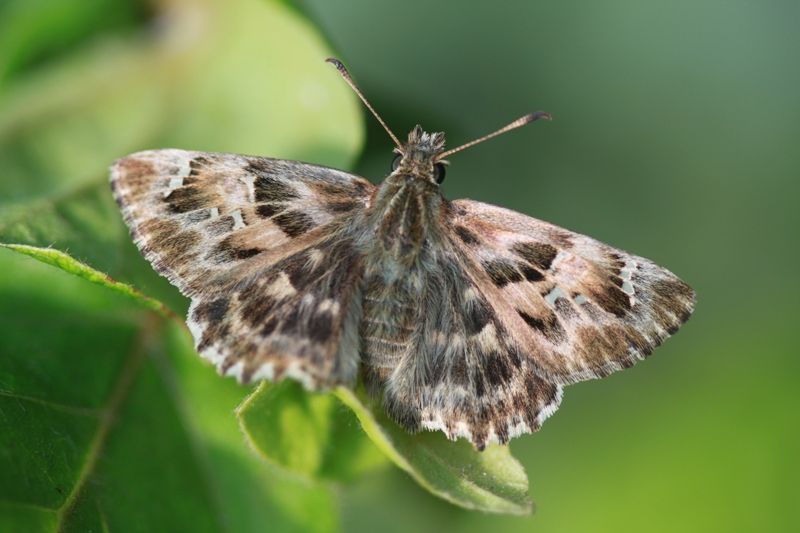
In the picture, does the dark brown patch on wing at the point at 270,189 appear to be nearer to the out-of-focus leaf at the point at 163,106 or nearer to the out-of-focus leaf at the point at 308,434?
the out-of-focus leaf at the point at 163,106

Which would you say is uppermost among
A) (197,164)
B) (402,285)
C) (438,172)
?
(438,172)

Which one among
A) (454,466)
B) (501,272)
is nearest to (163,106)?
(501,272)

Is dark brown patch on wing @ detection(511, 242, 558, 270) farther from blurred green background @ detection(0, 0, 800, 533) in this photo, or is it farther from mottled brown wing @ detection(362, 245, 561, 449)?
blurred green background @ detection(0, 0, 800, 533)

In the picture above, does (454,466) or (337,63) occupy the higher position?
(337,63)

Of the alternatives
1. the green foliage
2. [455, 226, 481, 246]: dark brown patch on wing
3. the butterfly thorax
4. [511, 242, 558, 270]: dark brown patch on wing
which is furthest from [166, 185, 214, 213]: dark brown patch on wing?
[511, 242, 558, 270]: dark brown patch on wing

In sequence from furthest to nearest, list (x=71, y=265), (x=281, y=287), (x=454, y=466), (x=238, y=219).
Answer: (x=238, y=219)
(x=281, y=287)
(x=454, y=466)
(x=71, y=265)

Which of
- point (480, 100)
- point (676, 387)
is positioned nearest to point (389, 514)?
point (676, 387)

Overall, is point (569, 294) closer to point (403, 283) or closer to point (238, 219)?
point (403, 283)
